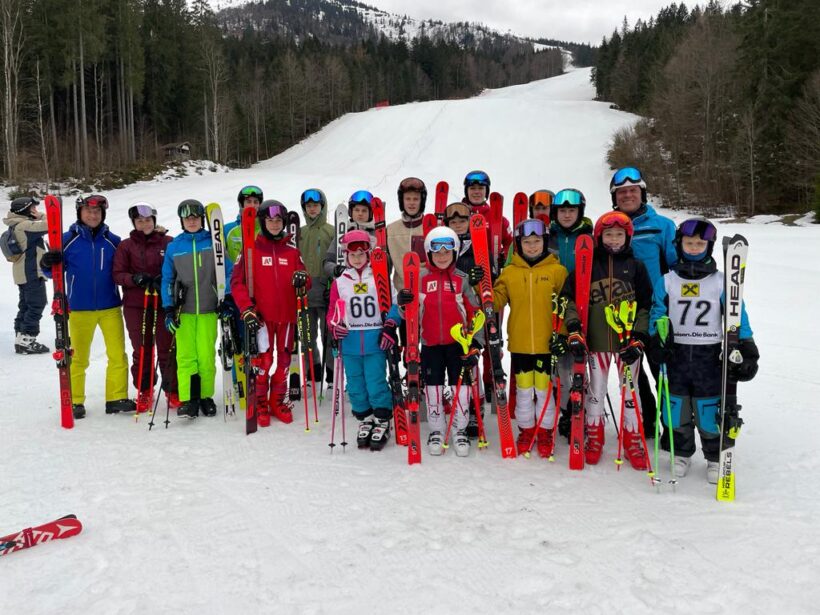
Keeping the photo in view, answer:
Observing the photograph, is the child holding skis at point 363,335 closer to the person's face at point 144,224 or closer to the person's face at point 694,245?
the person's face at point 144,224

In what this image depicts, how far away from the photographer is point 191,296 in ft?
17.0

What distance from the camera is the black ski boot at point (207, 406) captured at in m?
5.38

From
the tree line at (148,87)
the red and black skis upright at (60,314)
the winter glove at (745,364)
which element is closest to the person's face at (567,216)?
the winter glove at (745,364)

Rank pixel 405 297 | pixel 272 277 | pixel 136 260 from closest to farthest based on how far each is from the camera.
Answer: pixel 405 297 < pixel 272 277 < pixel 136 260

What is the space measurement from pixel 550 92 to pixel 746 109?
53.4 metres

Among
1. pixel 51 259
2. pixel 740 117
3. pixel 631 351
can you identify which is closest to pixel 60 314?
pixel 51 259

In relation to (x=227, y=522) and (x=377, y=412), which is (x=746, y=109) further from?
(x=227, y=522)

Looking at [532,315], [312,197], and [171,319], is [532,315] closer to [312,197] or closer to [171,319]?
[312,197]

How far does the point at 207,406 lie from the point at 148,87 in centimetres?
4475

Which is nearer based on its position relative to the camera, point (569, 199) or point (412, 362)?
point (412, 362)

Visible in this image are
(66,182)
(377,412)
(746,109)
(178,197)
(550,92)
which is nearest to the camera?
(377,412)

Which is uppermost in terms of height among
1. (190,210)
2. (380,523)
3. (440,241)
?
(190,210)

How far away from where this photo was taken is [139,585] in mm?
2846

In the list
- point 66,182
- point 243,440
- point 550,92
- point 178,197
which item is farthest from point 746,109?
point 550,92
